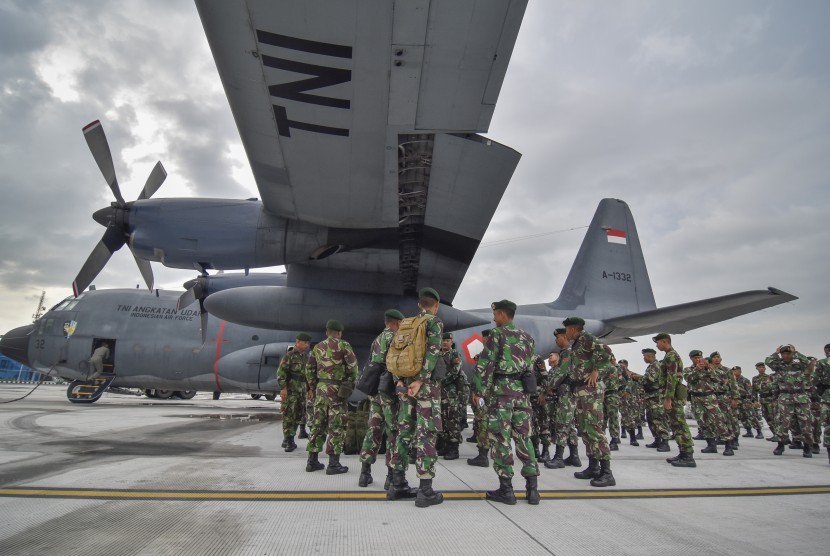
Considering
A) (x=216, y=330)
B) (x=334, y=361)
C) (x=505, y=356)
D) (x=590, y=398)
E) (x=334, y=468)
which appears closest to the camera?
(x=505, y=356)

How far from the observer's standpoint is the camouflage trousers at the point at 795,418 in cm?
810

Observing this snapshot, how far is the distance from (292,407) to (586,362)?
14.7 feet

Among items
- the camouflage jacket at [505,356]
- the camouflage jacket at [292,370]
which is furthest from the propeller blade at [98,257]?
the camouflage jacket at [505,356]

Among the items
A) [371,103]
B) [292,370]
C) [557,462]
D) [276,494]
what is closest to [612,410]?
[557,462]

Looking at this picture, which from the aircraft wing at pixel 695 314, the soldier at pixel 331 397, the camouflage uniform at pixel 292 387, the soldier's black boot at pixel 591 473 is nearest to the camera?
the soldier at pixel 331 397

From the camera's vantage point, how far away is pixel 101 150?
24.6 ft

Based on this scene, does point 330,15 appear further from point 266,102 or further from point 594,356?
point 594,356

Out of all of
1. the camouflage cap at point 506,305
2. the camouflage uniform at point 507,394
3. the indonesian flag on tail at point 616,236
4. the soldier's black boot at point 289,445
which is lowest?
the soldier's black boot at point 289,445

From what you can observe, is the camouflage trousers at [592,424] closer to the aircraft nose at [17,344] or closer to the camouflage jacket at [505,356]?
the camouflage jacket at [505,356]

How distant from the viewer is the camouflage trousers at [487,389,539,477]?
156 inches

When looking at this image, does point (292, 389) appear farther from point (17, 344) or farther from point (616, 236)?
point (17, 344)

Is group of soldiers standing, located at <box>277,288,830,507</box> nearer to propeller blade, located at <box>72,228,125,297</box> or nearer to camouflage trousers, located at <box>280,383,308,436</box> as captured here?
camouflage trousers, located at <box>280,383,308,436</box>

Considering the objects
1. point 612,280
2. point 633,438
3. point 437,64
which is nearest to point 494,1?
point 437,64

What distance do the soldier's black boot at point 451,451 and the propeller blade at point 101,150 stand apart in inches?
277
